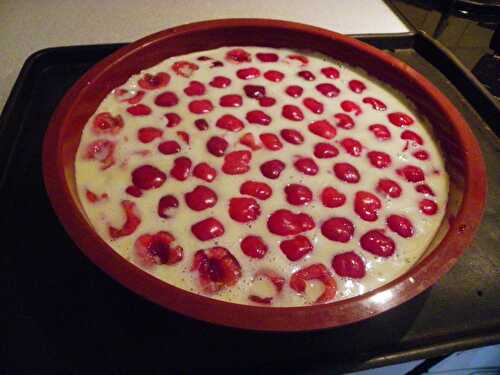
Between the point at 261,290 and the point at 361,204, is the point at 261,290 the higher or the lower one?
the lower one

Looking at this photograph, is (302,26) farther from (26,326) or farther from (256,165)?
(26,326)

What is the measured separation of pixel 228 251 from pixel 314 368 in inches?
9.6

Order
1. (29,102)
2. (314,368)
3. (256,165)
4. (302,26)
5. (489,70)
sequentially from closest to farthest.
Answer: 1. (314,368)
2. (256,165)
3. (29,102)
4. (302,26)
5. (489,70)

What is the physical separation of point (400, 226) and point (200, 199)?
1.32 ft

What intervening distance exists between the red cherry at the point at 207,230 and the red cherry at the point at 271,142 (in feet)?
0.85

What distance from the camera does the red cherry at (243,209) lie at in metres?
0.82

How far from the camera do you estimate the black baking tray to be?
2.25 ft

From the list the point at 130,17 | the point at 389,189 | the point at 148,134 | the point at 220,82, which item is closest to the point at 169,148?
the point at 148,134

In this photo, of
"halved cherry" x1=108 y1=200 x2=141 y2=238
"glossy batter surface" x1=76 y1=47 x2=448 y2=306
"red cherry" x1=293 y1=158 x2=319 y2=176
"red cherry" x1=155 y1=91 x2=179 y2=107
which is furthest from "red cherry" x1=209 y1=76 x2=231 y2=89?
"halved cherry" x1=108 y1=200 x2=141 y2=238

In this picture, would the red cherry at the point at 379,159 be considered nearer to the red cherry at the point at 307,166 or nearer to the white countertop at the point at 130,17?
the red cherry at the point at 307,166

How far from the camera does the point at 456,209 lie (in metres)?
0.86

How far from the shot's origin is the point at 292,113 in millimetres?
1052

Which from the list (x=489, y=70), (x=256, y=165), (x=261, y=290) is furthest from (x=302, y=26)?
(x=489, y=70)

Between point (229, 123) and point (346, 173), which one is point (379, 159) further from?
point (229, 123)
